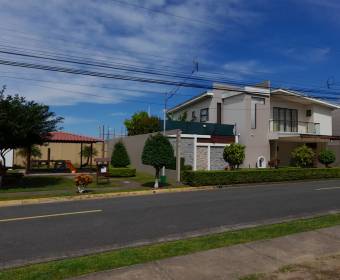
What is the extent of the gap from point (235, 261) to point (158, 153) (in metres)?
15.0

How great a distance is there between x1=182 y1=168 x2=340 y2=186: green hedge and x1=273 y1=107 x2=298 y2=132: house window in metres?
7.55

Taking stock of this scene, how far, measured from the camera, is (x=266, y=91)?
3250 centimetres

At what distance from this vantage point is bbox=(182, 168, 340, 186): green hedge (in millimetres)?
22203

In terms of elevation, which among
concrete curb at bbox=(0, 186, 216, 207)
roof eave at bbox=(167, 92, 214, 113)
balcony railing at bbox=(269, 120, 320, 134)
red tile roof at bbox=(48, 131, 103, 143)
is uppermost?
roof eave at bbox=(167, 92, 214, 113)

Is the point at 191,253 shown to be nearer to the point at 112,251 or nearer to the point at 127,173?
the point at 112,251

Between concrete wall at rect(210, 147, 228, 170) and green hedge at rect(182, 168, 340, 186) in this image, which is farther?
concrete wall at rect(210, 147, 228, 170)

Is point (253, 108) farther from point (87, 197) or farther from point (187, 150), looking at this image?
point (87, 197)

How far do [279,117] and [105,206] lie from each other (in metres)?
24.5

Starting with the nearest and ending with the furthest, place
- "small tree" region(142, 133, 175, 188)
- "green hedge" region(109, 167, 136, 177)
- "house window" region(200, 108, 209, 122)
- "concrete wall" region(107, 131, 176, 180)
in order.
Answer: "small tree" region(142, 133, 175, 188) → "green hedge" region(109, 167, 136, 177) → "concrete wall" region(107, 131, 176, 180) → "house window" region(200, 108, 209, 122)

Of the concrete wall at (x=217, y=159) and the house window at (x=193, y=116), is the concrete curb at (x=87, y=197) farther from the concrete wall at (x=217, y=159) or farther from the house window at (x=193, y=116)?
the house window at (x=193, y=116)

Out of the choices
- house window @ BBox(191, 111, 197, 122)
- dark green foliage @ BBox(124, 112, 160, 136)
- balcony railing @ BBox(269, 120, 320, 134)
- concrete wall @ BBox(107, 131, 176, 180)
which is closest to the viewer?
concrete wall @ BBox(107, 131, 176, 180)

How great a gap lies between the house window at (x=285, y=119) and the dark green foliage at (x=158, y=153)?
15284mm

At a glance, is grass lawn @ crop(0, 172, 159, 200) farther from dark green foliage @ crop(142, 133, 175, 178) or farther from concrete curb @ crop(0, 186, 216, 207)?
dark green foliage @ crop(142, 133, 175, 178)

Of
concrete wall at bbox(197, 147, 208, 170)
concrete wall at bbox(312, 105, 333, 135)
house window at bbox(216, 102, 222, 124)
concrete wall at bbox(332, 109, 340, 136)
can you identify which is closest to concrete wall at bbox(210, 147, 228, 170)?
concrete wall at bbox(197, 147, 208, 170)
